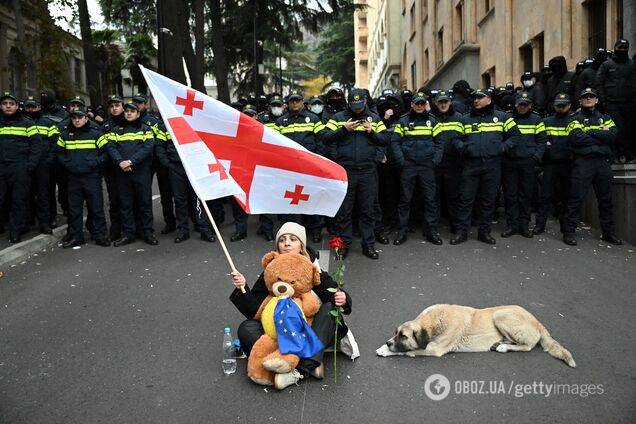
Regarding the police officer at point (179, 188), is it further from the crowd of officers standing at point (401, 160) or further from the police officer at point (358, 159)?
the police officer at point (358, 159)

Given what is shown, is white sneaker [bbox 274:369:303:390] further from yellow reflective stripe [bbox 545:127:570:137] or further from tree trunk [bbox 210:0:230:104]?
tree trunk [bbox 210:0:230:104]

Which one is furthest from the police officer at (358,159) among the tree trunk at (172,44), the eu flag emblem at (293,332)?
the tree trunk at (172,44)

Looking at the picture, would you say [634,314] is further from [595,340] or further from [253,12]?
[253,12]

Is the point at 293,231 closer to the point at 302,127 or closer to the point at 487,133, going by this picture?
the point at 302,127

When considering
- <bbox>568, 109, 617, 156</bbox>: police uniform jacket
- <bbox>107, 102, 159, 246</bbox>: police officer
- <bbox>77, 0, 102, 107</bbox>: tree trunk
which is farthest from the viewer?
<bbox>77, 0, 102, 107</bbox>: tree trunk

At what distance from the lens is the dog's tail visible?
4.76 metres

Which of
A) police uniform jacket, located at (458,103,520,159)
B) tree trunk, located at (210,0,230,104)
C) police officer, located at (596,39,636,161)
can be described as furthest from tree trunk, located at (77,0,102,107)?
police officer, located at (596,39,636,161)

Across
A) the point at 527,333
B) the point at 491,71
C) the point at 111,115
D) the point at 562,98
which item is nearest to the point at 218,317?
the point at 527,333

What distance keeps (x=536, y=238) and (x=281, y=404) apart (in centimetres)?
632

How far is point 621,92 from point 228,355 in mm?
8378

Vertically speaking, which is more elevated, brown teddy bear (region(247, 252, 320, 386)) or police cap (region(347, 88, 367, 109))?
police cap (region(347, 88, 367, 109))

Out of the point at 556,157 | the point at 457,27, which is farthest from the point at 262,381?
the point at 457,27

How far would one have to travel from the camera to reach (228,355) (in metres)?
4.89

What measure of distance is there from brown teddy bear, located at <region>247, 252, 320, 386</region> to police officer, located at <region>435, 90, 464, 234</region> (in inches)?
204
